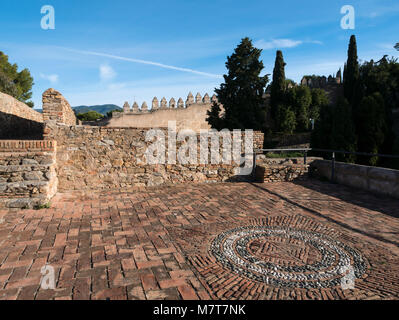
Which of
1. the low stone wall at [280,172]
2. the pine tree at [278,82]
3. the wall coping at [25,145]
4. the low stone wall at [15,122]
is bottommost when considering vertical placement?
the low stone wall at [280,172]

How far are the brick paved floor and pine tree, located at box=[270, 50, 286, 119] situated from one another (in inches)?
985

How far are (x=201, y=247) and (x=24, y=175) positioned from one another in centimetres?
402

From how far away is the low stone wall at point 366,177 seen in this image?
5.82m

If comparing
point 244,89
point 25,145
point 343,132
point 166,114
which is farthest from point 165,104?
point 25,145

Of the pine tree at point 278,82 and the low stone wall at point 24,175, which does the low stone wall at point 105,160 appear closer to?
the low stone wall at point 24,175

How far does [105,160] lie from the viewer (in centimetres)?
655

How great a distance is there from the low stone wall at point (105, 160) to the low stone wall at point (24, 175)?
87 centimetres

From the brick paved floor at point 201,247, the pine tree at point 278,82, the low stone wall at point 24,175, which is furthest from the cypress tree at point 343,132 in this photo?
the low stone wall at point 24,175

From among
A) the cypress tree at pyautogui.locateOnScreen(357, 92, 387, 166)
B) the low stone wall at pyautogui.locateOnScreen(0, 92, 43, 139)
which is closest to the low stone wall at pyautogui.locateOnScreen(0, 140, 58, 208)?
the low stone wall at pyautogui.locateOnScreen(0, 92, 43, 139)

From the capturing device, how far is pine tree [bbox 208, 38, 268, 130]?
2245 cm

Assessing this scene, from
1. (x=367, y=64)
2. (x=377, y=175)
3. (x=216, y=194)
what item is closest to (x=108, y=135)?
(x=216, y=194)
